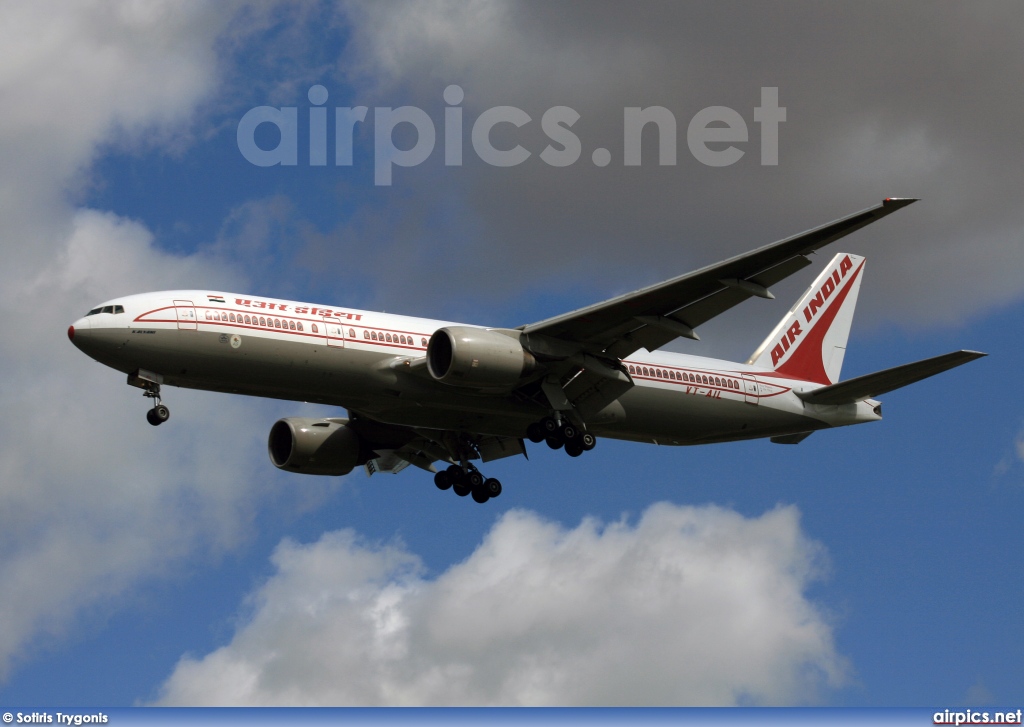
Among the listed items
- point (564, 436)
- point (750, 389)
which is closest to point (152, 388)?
point (564, 436)

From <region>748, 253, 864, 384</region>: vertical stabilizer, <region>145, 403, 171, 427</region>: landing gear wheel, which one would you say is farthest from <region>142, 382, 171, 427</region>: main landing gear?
<region>748, 253, 864, 384</region>: vertical stabilizer

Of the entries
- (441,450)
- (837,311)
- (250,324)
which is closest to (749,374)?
(837,311)

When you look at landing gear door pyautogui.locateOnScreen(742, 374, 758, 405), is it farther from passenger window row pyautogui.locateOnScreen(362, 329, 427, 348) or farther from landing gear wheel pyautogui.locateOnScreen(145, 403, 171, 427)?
landing gear wheel pyautogui.locateOnScreen(145, 403, 171, 427)

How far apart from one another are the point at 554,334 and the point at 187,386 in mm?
11080

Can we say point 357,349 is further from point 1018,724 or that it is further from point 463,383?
point 1018,724

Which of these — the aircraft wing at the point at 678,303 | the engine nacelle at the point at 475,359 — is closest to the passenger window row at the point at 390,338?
the engine nacelle at the point at 475,359

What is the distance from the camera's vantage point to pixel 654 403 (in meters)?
47.4

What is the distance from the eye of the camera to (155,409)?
40.9 meters

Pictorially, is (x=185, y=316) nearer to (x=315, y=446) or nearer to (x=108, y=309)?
(x=108, y=309)

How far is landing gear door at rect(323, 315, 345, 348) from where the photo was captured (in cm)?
4197

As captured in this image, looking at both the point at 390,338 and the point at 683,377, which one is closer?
the point at 390,338

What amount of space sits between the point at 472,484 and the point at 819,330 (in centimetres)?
1456

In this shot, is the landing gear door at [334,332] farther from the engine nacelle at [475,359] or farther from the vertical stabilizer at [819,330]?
the vertical stabilizer at [819,330]

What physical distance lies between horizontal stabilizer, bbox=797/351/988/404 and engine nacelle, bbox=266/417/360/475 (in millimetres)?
16032
